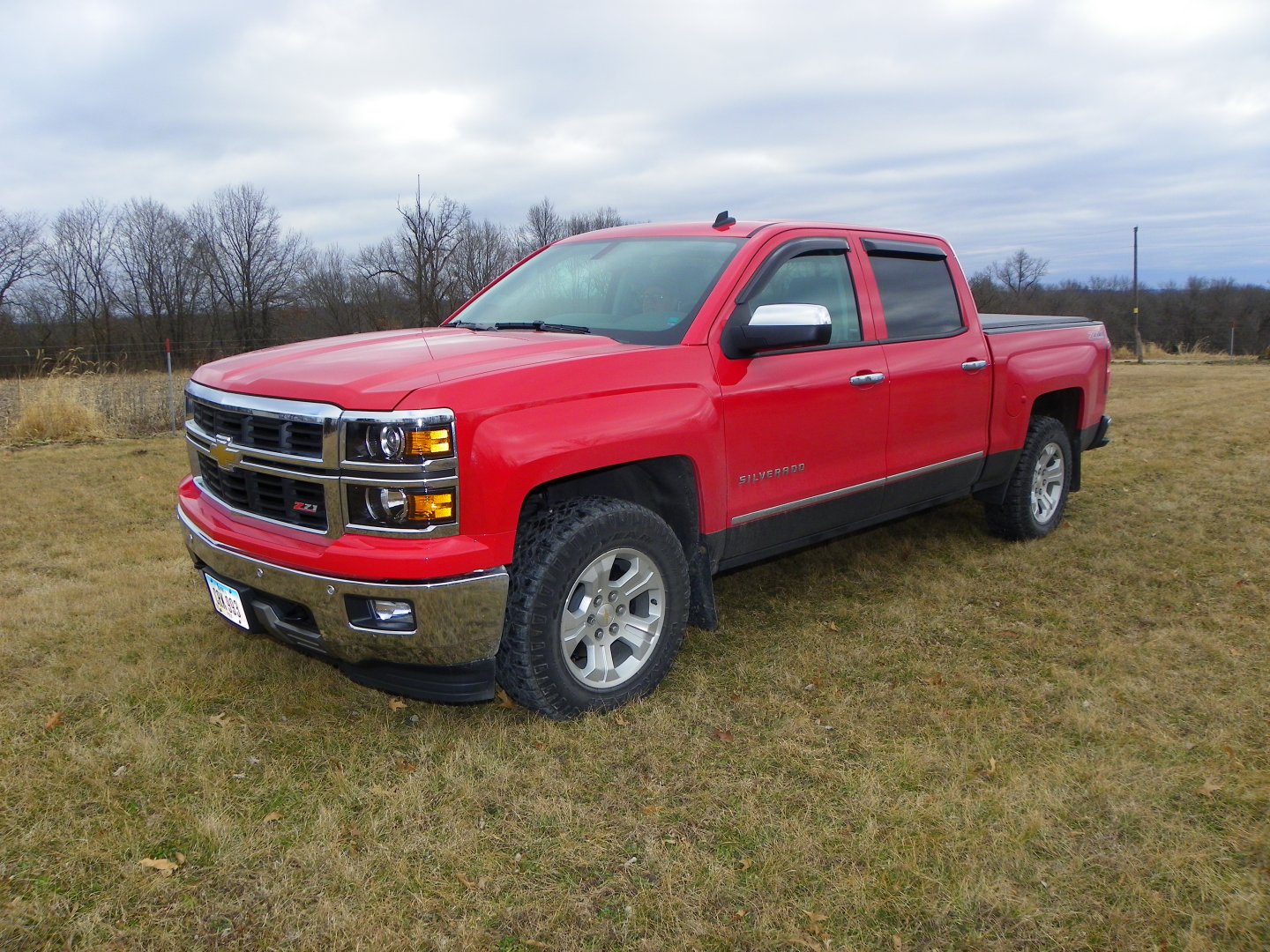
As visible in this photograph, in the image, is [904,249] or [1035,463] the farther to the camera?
[1035,463]

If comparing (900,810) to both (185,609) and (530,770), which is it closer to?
(530,770)

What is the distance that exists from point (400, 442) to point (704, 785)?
1.52 m

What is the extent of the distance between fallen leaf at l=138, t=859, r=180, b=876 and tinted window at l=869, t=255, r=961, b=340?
3.71 metres

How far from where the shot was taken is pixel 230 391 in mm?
3307

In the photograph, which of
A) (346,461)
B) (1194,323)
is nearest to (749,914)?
(346,461)

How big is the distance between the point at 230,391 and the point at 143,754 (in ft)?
4.34

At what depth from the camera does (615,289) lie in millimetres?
4105

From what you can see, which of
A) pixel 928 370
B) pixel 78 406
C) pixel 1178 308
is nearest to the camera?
pixel 928 370

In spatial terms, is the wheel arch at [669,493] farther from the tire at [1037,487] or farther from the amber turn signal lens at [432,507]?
the tire at [1037,487]

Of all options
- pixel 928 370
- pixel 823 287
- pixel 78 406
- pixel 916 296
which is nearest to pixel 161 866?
pixel 823 287

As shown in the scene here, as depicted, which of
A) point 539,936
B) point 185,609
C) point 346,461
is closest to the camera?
point 539,936

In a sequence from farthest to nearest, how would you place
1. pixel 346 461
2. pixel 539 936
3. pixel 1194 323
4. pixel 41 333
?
1. pixel 1194 323
2. pixel 41 333
3. pixel 346 461
4. pixel 539 936

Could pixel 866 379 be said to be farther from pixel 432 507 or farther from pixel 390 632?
pixel 390 632

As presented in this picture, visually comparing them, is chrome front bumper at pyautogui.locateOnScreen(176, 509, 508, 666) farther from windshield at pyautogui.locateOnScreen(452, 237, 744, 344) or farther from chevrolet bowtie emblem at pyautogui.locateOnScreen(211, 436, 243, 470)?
windshield at pyautogui.locateOnScreen(452, 237, 744, 344)
